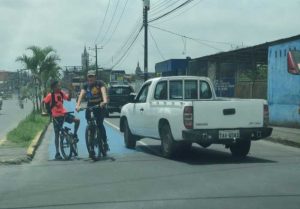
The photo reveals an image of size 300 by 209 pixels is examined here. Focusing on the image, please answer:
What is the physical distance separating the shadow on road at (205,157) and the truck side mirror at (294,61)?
286 inches

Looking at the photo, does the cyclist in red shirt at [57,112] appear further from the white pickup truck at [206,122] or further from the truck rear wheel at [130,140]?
the truck rear wheel at [130,140]

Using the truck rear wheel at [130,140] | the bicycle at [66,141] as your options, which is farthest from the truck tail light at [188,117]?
the truck rear wheel at [130,140]

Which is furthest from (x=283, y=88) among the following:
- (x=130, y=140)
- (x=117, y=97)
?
(x=117, y=97)

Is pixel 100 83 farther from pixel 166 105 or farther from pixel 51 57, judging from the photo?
pixel 51 57

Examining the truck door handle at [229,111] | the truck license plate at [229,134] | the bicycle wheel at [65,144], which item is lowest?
the bicycle wheel at [65,144]

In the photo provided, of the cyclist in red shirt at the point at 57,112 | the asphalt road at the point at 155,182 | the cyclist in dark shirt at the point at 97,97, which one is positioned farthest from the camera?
the cyclist in red shirt at the point at 57,112

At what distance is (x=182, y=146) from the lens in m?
13.5

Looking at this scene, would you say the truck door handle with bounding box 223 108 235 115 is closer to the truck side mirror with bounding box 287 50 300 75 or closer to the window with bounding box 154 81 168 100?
the window with bounding box 154 81 168 100

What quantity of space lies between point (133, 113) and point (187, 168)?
14.2 feet

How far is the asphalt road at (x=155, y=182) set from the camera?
830 cm

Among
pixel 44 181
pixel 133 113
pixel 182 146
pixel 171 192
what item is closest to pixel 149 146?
pixel 133 113

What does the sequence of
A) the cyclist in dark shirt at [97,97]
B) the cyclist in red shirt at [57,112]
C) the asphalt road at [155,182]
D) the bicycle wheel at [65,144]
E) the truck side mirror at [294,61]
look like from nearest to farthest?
the asphalt road at [155,182] → the cyclist in dark shirt at [97,97] → the bicycle wheel at [65,144] → the cyclist in red shirt at [57,112] → the truck side mirror at [294,61]

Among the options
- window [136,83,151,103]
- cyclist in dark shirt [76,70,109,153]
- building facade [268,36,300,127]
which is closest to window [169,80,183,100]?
window [136,83,151,103]

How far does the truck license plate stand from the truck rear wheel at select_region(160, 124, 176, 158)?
1.07 metres
